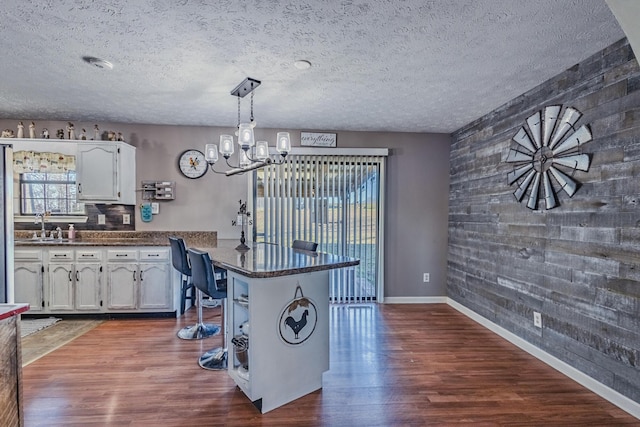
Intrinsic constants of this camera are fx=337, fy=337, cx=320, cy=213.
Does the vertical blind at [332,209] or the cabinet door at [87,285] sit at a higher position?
the vertical blind at [332,209]

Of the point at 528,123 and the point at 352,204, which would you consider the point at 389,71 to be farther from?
the point at 352,204

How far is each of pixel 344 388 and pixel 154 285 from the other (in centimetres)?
254

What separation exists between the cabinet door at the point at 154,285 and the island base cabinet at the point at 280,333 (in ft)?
6.12

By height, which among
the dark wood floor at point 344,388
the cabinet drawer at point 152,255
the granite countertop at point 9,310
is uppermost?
the granite countertop at point 9,310

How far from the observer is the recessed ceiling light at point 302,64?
97.3 inches

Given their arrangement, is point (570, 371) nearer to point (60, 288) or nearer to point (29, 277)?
point (60, 288)

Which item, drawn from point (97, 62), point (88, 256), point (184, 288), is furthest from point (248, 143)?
point (88, 256)

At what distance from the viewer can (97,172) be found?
391 cm

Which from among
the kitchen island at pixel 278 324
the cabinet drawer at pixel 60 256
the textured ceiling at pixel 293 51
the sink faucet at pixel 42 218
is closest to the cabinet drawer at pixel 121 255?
the cabinet drawer at pixel 60 256

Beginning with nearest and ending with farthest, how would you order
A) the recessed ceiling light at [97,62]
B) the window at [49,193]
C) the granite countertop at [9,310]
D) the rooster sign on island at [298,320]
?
1. the granite countertop at [9,310]
2. the rooster sign on island at [298,320]
3. the recessed ceiling light at [97,62]
4. the window at [49,193]

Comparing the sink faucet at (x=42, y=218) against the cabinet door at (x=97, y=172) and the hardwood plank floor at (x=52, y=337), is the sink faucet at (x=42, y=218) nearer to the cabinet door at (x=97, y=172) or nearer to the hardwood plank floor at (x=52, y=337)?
the cabinet door at (x=97, y=172)

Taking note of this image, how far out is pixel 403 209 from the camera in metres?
4.62

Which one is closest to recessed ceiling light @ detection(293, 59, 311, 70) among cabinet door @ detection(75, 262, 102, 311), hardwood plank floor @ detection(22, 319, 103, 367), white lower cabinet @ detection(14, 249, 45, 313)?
cabinet door @ detection(75, 262, 102, 311)

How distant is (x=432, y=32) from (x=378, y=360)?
2470 mm
